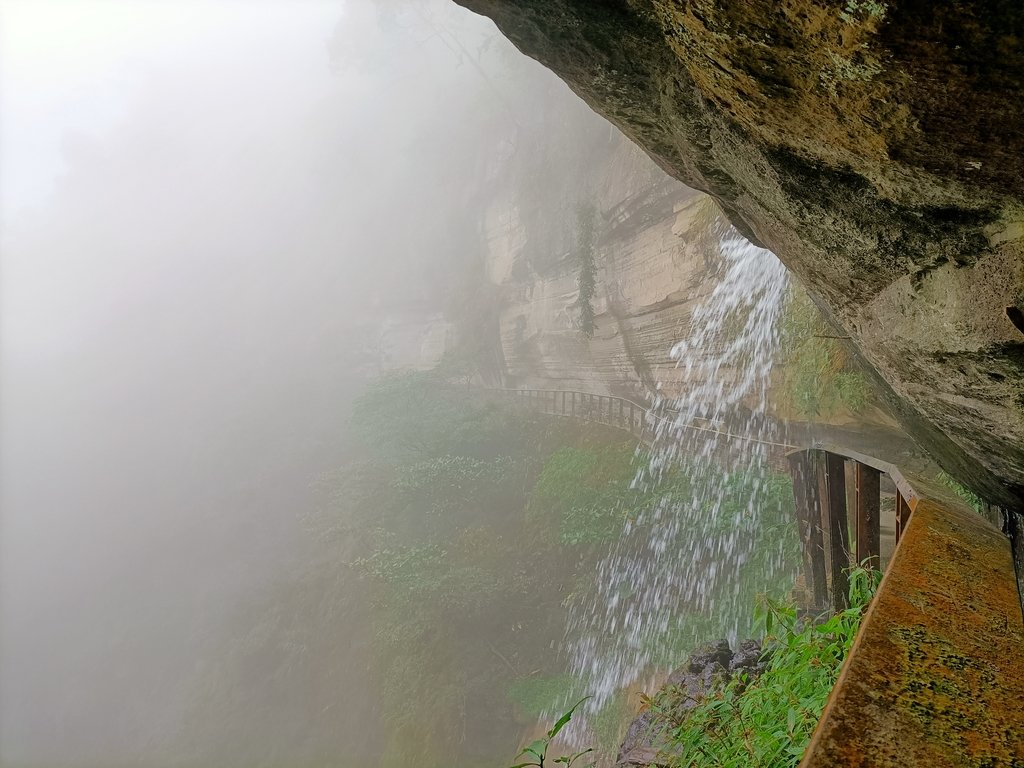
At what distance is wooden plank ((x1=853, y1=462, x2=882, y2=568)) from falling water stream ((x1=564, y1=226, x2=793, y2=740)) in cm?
430

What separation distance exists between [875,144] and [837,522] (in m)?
3.06

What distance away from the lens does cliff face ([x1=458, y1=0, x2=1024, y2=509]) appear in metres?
1.13

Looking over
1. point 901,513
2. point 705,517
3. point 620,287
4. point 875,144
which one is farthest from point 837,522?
point 620,287

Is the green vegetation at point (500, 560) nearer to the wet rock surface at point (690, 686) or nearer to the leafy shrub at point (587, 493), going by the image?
the leafy shrub at point (587, 493)

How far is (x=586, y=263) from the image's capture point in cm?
1309

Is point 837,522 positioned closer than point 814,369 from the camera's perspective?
Yes

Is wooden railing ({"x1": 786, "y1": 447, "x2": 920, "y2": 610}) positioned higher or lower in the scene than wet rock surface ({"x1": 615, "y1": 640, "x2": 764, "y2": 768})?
higher

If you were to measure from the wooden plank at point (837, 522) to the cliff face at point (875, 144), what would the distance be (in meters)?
1.03

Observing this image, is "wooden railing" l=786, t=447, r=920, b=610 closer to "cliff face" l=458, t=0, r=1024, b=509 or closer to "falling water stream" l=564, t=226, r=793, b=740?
"cliff face" l=458, t=0, r=1024, b=509

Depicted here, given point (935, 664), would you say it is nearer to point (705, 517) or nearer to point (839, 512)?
point (839, 512)

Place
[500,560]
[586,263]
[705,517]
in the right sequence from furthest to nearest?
1. [500,560]
2. [586,263]
3. [705,517]

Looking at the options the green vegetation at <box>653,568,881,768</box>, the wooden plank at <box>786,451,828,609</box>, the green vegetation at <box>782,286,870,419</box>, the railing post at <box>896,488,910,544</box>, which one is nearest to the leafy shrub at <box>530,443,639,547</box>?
the green vegetation at <box>782,286,870,419</box>

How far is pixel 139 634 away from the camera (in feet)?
69.9

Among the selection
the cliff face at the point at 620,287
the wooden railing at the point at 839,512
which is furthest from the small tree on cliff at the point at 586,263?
the wooden railing at the point at 839,512
